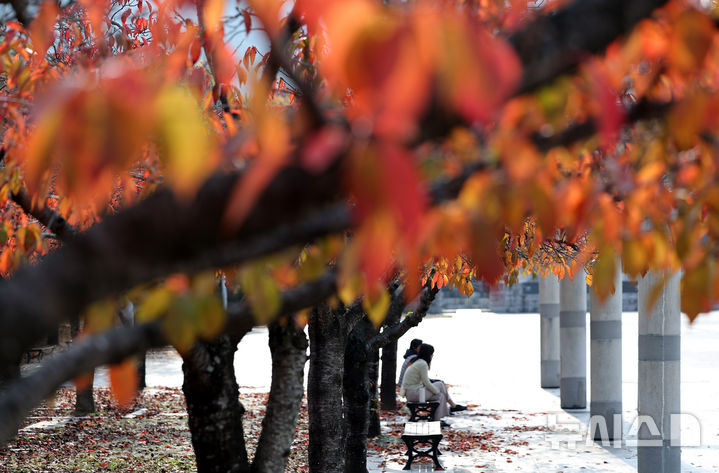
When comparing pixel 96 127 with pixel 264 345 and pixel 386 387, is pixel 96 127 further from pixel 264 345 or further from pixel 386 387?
pixel 264 345

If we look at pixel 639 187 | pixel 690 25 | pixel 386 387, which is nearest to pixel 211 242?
pixel 690 25

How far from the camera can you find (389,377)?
16250 millimetres

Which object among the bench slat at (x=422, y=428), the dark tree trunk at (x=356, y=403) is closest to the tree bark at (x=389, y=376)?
the bench slat at (x=422, y=428)

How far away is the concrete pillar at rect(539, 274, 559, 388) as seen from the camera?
19281mm

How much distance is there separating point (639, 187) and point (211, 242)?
1422mm

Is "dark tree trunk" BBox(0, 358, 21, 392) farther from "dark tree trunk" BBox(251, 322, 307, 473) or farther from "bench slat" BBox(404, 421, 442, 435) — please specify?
"bench slat" BBox(404, 421, 442, 435)

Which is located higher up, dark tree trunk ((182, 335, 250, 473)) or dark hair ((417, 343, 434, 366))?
dark tree trunk ((182, 335, 250, 473))

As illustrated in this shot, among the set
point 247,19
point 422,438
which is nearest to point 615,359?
point 422,438

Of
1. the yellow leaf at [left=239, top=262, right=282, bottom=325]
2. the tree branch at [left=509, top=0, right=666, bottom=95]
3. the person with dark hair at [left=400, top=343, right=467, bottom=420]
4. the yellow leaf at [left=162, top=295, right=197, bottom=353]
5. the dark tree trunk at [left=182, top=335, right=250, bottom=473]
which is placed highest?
the tree branch at [left=509, top=0, right=666, bottom=95]

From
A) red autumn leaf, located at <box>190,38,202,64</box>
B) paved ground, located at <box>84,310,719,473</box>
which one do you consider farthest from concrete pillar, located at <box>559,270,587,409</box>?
red autumn leaf, located at <box>190,38,202,64</box>

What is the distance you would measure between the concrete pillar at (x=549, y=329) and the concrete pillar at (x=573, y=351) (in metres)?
2.28

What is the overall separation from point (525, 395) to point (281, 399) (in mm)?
14509

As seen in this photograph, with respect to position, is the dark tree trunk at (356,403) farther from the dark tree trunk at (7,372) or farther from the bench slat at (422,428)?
the dark tree trunk at (7,372)

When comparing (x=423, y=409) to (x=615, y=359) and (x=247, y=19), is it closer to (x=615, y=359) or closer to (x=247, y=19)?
(x=615, y=359)
